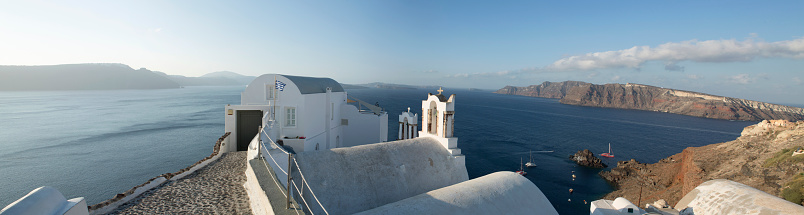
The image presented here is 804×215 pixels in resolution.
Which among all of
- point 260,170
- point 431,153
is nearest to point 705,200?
point 431,153

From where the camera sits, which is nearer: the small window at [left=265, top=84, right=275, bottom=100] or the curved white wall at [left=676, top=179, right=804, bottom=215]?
the curved white wall at [left=676, top=179, right=804, bottom=215]

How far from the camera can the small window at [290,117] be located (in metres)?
18.8

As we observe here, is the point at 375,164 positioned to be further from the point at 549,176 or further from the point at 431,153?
the point at 549,176

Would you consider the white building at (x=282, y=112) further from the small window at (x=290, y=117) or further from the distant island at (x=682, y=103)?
the distant island at (x=682, y=103)

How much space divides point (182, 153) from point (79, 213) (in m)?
48.9

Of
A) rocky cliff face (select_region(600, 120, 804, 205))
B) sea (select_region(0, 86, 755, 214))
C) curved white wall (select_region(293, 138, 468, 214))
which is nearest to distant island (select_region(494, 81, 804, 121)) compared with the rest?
sea (select_region(0, 86, 755, 214))

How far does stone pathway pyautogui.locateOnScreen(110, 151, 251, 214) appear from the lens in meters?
8.83

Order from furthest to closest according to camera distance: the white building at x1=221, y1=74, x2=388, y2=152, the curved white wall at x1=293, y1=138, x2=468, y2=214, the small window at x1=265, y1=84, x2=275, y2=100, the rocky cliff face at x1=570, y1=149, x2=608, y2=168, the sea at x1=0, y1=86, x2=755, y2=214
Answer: the rocky cliff face at x1=570, y1=149, x2=608, y2=168, the sea at x1=0, y1=86, x2=755, y2=214, the small window at x1=265, y1=84, x2=275, y2=100, the white building at x1=221, y1=74, x2=388, y2=152, the curved white wall at x1=293, y1=138, x2=468, y2=214

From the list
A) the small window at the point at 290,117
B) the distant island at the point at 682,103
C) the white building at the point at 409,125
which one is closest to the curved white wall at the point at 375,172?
the white building at the point at 409,125

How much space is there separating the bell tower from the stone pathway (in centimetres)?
944

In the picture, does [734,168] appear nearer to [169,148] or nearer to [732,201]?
[732,201]

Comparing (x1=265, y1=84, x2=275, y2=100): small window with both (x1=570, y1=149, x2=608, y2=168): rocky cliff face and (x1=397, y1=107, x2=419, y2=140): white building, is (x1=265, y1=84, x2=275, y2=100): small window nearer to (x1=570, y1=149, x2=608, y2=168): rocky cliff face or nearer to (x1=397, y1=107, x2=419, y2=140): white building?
(x1=397, y1=107, x2=419, y2=140): white building

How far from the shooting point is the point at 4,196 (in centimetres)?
3006

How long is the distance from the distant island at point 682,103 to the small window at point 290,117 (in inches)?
7454
